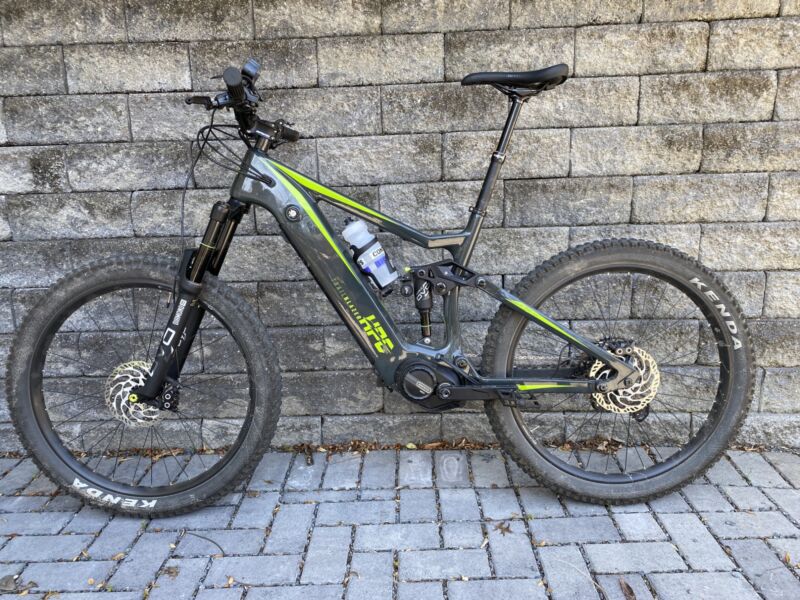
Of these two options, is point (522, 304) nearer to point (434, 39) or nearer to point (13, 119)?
point (434, 39)

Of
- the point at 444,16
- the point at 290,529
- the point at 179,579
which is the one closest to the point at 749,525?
the point at 290,529

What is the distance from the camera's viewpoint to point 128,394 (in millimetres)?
2729

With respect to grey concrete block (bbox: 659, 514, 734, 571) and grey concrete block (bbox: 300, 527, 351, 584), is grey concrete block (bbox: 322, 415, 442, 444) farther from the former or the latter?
grey concrete block (bbox: 659, 514, 734, 571)

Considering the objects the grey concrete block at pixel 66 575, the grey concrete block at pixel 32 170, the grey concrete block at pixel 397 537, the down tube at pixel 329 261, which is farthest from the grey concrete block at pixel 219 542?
the grey concrete block at pixel 32 170

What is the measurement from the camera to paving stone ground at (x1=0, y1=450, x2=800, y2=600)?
223 centimetres

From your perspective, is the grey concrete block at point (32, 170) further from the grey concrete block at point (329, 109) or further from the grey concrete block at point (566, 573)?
the grey concrete block at point (566, 573)

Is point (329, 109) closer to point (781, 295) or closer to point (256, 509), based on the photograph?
point (256, 509)

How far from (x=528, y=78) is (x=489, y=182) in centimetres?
46

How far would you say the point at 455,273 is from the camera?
268 cm

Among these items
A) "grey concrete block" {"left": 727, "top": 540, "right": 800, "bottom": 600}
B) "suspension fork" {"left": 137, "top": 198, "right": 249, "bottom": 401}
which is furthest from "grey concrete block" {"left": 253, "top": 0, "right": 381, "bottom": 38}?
"grey concrete block" {"left": 727, "top": 540, "right": 800, "bottom": 600}

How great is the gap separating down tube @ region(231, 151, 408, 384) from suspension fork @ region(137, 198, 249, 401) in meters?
0.14

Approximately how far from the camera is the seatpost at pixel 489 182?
2.63 meters

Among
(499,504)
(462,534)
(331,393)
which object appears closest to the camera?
(462,534)

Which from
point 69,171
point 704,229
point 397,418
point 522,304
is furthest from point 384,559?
point 69,171
